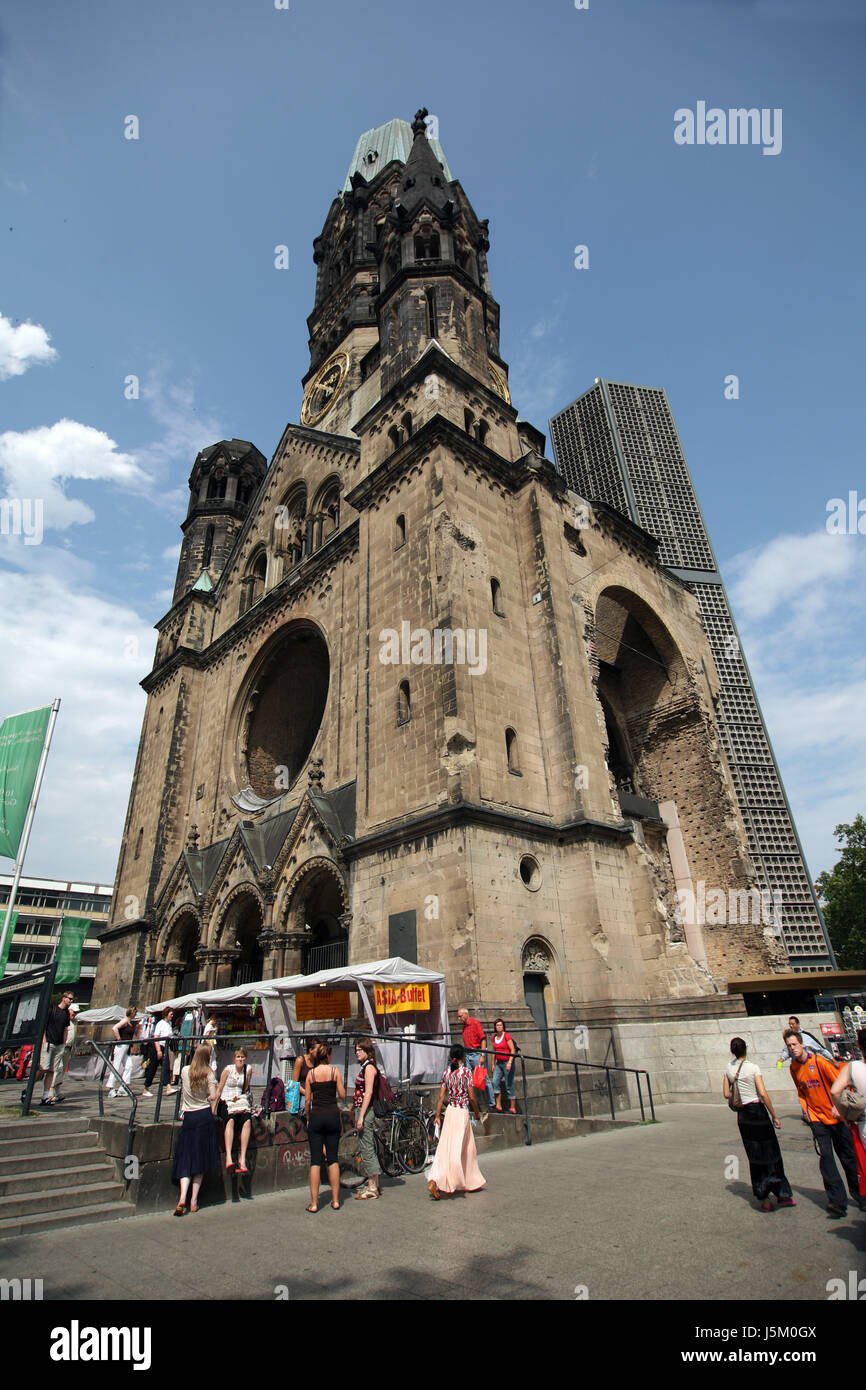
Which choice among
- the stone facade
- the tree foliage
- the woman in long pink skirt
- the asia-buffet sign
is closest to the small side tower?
the stone facade

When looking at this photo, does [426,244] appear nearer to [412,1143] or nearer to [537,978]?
[537,978]

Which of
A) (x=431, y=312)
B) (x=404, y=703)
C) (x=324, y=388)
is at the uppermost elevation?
(x=324, y=388)

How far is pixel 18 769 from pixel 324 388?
84.1ft

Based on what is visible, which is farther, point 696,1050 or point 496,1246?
point 696,1050

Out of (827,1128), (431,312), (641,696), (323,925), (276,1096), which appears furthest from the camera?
(641,696)

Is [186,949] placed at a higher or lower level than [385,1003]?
higher

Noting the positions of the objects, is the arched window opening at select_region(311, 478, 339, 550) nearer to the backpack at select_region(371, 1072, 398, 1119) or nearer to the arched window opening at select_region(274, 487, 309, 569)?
the arched window opening at select_region(274, 487, 309, 569)

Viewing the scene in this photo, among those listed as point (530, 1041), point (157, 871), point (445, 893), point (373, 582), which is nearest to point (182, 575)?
point (157, 871)

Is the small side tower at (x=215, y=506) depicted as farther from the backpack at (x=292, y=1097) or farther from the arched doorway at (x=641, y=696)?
the backpack at (x=292, y=1097)

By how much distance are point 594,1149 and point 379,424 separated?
2010cm

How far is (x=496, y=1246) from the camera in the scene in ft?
17.8

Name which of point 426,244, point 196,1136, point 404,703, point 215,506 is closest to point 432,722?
point 404,703

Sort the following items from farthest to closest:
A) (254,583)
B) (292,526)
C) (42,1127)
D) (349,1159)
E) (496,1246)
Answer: (254,583)
(292,526)
(349,1159)
(42,1127)
(496,1246)
